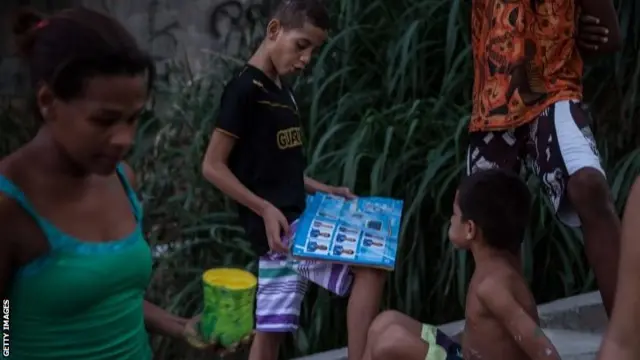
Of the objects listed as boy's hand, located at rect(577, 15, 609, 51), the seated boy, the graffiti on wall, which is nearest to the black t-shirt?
the seated boy

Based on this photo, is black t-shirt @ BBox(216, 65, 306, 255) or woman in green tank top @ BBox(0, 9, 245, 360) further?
black t-shirt @ BBox(216, 65, 306, 255)

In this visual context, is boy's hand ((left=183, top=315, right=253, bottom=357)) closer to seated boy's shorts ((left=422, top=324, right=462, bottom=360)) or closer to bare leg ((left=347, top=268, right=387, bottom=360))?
seated boy's shorts ((left=422, top=324, right=462, bottom=360))

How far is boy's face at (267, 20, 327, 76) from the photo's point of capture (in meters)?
3.27

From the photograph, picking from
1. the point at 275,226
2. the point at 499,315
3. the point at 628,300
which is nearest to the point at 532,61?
the point at 499,315

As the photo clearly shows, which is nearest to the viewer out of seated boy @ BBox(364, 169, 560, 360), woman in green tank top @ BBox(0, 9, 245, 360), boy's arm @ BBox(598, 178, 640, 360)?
boy's arm @ BBox(598, 178, 640, 360)

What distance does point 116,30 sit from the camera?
5.84 ft

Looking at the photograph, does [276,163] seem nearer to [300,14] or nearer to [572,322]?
[300,14]

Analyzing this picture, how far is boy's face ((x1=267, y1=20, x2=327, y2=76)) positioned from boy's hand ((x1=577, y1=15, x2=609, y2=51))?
85 cm

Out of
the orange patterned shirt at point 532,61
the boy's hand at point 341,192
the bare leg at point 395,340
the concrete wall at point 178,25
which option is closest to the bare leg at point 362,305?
the bare leg at point 395,340

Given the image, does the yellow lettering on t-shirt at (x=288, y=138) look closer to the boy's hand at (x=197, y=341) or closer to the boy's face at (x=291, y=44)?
the boy's face at (x=291, y=44)

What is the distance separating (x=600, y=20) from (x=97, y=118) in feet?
→ 6.78

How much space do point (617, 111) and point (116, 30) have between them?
3.43m

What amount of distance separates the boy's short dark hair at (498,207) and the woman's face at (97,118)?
1518 mm

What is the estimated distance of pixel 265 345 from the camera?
11.5ft
